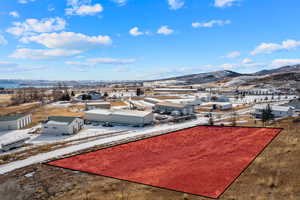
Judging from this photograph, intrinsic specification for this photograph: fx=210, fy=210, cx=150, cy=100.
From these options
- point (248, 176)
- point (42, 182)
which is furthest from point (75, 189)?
point (248, 176)

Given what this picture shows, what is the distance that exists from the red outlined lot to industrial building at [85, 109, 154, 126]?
31.0 ft

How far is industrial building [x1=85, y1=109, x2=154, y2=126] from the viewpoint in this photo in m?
41.5

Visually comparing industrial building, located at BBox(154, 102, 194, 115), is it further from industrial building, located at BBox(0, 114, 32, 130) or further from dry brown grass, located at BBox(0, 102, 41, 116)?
dry brown grass, located at BBox(0, 102, 41, 116)

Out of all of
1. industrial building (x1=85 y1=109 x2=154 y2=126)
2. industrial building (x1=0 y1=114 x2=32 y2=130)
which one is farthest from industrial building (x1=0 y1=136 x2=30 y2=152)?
industrial building (x1=85 y1=109 x2=154 y2=126)

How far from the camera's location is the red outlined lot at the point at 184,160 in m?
17.6

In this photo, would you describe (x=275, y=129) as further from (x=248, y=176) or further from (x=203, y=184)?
(x=203, y=184)

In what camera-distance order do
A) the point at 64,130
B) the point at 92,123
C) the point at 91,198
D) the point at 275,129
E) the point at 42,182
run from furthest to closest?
the point at 92,123
the point at 64,130
the point at 275,129
the point at 42,182
the point at 91,198

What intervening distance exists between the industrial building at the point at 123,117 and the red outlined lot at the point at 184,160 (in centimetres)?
945

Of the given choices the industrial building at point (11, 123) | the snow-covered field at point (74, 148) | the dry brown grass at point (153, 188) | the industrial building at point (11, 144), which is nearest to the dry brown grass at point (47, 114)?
the industrial building at point (11, 123)

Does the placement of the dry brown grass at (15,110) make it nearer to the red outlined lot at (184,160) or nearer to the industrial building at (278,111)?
the red outlined lot at (184,160)

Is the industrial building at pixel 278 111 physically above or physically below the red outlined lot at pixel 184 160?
above

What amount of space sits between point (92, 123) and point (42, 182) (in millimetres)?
27380

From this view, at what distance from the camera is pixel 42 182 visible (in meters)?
18.2

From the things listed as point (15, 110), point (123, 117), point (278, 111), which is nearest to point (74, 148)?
point (123, 117)
